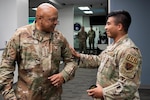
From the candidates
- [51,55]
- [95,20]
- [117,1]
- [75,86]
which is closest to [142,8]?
[117,1]

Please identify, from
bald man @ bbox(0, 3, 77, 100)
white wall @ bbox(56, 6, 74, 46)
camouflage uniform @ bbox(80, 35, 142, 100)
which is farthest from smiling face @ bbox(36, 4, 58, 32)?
white wall @ bbox(56, 6, 74, 46)

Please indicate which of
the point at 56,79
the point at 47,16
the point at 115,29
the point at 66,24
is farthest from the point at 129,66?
the point at 66,24

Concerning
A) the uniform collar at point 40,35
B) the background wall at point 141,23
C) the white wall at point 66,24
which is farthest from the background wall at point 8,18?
the white wall at point 66,24

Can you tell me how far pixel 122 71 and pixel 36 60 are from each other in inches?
24.1

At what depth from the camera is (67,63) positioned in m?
1.77

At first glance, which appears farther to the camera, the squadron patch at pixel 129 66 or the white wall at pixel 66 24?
the white wall at pixel 66 24

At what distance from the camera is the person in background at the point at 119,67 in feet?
4.53

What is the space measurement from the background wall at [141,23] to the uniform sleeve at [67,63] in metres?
3.74

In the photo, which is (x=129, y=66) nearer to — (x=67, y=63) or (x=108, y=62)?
(x=108, y=62)

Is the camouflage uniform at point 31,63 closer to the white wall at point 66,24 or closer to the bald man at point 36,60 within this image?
the bald man at point 36,60

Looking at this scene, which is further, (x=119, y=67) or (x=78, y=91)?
(x=78, y=91)

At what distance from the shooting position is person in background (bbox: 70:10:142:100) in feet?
4.53

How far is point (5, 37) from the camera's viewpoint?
18.2 feet

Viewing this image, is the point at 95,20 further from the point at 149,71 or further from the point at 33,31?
the point at 33,31
